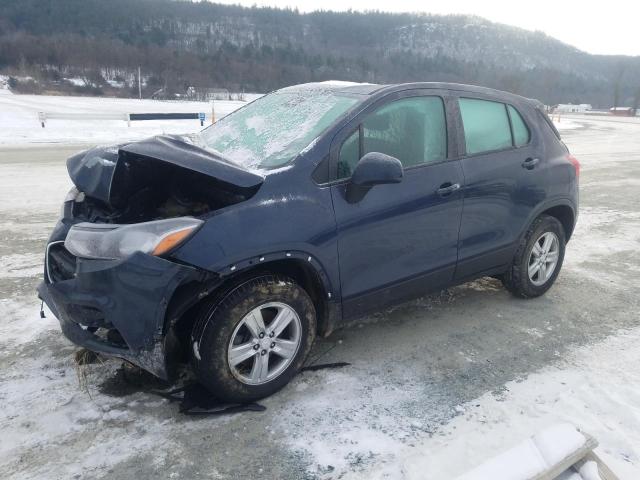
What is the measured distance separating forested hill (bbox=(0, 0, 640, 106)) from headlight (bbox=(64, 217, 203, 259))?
271ft

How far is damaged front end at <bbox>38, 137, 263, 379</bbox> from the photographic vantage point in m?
2.49

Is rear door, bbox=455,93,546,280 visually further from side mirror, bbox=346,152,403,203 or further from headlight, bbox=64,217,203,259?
headlight, bbox=64,217,203,259

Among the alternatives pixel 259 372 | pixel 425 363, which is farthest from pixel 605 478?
pixel 259 372

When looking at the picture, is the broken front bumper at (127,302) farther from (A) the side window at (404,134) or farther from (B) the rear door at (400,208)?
(A) the side window at (404,134)

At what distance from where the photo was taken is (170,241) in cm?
249

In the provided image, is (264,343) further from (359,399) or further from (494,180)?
(494,180)

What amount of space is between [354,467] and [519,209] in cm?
244

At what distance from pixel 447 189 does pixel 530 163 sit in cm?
100

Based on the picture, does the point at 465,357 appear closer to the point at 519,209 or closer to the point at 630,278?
the point at 519,209

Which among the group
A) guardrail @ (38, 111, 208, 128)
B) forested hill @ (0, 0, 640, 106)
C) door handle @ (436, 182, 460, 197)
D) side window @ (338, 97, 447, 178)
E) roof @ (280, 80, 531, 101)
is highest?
forested hill @ (0, 0, 640, 106)

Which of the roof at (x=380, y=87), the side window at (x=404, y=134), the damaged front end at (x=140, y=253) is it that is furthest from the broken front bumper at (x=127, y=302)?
the roof at (x=380, y=87)

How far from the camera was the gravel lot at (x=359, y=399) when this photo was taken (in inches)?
96.2

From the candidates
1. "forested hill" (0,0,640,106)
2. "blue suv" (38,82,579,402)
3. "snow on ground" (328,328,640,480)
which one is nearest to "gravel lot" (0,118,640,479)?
"snow on ground" (328,328,640,480)

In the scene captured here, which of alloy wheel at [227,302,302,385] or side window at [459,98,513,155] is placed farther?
side window at [459,98,513,155]
